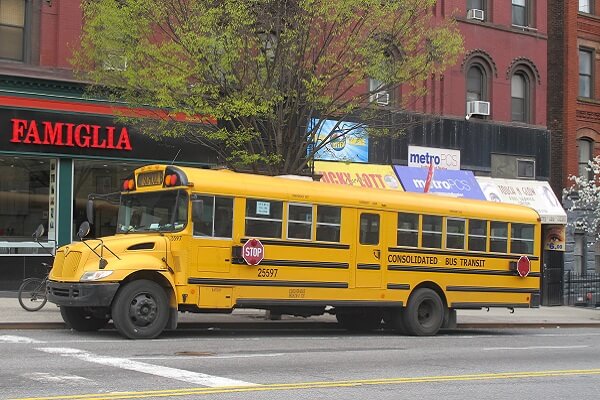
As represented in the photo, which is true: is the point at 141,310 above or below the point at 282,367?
above

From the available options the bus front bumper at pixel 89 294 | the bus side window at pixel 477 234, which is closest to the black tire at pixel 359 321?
the bus side window at pixel 477 234

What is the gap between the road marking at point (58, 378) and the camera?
9398mm

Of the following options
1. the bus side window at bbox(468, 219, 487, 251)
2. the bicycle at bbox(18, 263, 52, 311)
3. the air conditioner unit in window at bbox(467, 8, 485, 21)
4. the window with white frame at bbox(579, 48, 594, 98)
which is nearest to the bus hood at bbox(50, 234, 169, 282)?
the bicycle at bbox(18, 263, 52, 311)

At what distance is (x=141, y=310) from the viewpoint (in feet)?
45.7

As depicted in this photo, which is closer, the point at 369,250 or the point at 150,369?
the point at 150,369

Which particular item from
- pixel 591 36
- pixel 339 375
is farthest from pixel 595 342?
pixel 591 36

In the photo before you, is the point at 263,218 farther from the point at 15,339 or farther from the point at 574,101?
the point at 574,101

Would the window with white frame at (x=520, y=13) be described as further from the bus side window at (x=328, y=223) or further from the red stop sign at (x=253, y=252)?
the red stop sign at (x=253, y=252)

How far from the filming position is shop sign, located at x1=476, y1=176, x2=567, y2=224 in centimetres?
2941

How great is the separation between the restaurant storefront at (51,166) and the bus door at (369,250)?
7160 mm

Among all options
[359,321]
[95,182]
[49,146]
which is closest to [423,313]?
[359,321]

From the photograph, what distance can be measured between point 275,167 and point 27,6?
7946 mm

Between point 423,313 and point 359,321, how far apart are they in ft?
4.92

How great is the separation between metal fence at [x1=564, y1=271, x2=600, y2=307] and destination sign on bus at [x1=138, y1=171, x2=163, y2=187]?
67.8 ft
